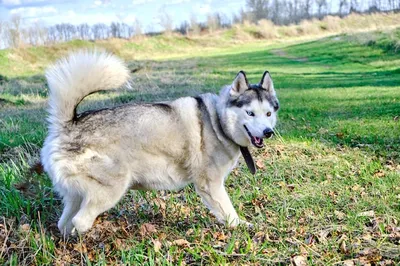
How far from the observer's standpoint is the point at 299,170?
6.10 metres

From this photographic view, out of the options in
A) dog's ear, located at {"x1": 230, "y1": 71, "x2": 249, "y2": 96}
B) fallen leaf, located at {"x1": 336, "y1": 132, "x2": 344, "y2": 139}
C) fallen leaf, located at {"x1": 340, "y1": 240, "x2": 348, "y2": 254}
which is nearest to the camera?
fallen leaf, located at {"x1": 340, "y1": 240, "x2": 348, "y2": 254}

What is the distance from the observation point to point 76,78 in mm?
4043

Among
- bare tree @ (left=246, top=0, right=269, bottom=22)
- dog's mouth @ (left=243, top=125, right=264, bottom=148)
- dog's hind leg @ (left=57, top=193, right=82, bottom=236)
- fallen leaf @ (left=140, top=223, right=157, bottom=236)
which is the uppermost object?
bare tree @ (left=246, top=0, right=269, bottom=22)

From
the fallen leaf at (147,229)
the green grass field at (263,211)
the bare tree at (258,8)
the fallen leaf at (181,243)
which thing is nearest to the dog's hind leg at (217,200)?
the green grass field at (263,211)

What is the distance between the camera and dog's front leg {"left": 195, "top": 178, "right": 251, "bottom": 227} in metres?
4.52

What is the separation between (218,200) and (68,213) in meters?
1.48

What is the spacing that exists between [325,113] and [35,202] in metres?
7.48

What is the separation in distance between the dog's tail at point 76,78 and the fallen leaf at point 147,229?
1318 millimetres

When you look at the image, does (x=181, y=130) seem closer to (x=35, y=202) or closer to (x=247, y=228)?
(x=247, y=228)

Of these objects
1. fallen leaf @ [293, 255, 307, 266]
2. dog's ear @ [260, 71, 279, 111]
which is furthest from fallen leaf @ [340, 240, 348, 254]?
dog's ear @ [260, 71, 279, 111]

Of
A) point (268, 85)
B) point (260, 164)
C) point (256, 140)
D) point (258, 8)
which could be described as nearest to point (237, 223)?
point (256, 140)

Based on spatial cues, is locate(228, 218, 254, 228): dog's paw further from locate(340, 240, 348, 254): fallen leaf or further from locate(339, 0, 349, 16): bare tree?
locate(339, 0, 349, 16): bare tree

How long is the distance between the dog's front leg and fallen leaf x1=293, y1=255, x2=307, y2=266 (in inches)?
33.7

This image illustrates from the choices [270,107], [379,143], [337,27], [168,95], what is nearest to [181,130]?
[270,107]
